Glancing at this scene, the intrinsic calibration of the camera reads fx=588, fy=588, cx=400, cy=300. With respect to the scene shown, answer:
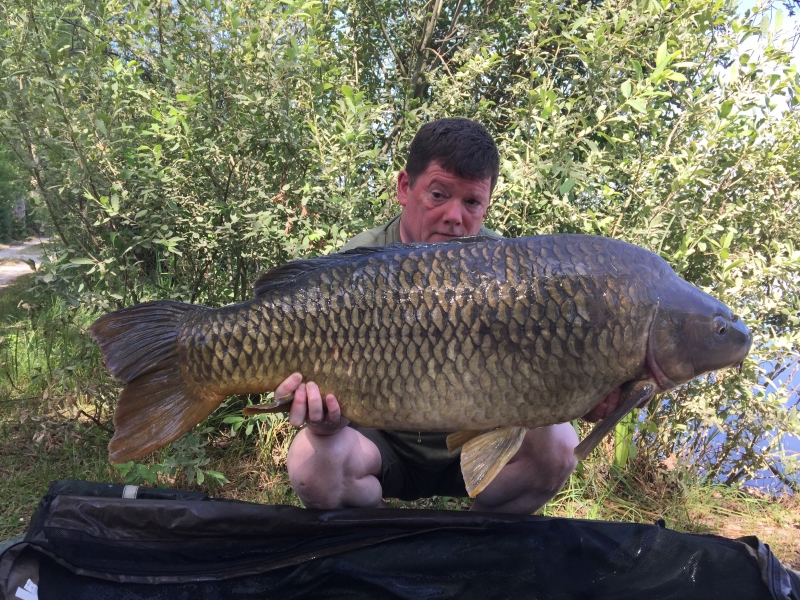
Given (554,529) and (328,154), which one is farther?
(328,154)

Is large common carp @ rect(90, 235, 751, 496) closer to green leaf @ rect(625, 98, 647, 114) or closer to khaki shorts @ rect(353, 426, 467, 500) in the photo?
khaki shorts @ rect(353, 426, 467, 500)

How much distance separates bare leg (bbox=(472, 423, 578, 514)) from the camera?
1.64 m

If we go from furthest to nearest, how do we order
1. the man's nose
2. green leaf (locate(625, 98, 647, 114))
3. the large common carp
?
green leaf (locate(625, 98, 647, 114)) → the man's nose → the large common carp

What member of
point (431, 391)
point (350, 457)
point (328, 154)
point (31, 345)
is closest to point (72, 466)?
point (31, 345)

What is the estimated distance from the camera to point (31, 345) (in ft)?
9.82

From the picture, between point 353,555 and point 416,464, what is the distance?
0.43 m

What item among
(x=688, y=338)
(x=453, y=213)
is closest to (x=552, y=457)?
(x=688, y=338)

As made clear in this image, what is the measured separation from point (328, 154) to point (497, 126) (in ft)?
3.90

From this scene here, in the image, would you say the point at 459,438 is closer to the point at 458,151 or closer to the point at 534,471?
the point at 534,471

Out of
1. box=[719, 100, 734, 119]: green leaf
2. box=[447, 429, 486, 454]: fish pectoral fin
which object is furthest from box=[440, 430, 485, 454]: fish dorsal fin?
box=[719, 100, 734, 119]: green leaf

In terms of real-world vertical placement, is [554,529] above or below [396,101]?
below

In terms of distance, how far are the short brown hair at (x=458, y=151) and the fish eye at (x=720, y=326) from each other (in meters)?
0.73

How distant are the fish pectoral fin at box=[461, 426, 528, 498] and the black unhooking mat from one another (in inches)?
9.0

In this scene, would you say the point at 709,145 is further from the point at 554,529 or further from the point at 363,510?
the point at 363,510
